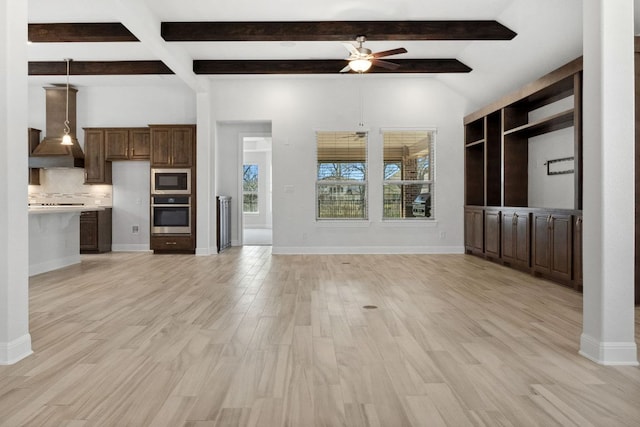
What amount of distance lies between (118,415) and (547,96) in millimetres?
6033

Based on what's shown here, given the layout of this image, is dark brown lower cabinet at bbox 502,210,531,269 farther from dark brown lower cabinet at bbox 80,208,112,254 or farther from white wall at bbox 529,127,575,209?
dark brown lower cabinet at bbox 80,208,112,254

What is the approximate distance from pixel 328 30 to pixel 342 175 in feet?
9.64

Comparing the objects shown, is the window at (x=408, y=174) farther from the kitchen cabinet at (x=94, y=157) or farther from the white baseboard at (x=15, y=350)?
the white baseboard at (x=15, y=350)

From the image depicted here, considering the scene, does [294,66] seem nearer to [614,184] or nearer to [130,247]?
[130,247]

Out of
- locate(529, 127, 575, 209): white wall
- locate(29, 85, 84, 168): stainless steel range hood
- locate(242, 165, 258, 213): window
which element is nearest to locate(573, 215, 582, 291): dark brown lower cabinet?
locate(529, 127, 575, 209): white wall

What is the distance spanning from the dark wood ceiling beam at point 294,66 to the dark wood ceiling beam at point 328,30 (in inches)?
57.0

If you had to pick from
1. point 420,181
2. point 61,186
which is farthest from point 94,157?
point 420,181

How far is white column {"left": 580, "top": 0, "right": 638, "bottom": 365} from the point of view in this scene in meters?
2.54

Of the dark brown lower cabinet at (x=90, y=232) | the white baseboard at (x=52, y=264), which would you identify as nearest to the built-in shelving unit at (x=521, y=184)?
the white baseboard at (x=52, y=264)

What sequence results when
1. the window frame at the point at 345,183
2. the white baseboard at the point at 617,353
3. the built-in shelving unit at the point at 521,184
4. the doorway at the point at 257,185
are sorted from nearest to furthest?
the white baseboard at the point at 617,353 → the built-in shelving unit at the point at 521,184 → the window frame at the point at 345,183 → the doorway at the point at 257,185

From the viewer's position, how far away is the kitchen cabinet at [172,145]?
8.01 meters

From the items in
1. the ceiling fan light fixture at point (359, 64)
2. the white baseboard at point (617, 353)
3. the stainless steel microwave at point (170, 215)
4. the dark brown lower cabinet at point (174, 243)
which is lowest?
the white baseboard at point (617, 353)

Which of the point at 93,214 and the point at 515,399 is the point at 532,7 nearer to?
the point at 515,399

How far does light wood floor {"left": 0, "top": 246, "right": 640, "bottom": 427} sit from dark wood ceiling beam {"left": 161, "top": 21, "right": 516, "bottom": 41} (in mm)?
3280
